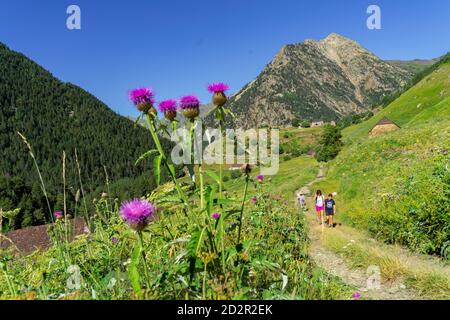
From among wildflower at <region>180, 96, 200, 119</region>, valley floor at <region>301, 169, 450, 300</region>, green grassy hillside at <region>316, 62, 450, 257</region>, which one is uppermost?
wildflower at <region>180, 96, 200, 119</region>

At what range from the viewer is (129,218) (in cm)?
318

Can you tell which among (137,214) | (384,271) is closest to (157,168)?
(137,214)

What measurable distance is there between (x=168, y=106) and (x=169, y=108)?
0.09 ft

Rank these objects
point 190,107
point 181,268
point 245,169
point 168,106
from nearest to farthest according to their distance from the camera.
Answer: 1. point 181,268
2. point 190,107
3. point 168,106
4. point 245,169

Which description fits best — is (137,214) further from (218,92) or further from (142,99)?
(218,92)

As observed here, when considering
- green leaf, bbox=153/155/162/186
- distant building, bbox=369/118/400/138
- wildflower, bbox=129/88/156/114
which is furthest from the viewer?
distant building, bbox=369/118/400/138

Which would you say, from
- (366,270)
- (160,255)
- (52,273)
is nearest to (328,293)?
(160,255)

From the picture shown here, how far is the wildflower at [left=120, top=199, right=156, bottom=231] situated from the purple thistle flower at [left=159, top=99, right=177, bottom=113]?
1188 millimetres

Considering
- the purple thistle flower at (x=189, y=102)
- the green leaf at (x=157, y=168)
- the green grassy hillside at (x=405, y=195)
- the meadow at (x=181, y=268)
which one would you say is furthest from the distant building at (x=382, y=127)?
the green leaf at (x=157, y=168)

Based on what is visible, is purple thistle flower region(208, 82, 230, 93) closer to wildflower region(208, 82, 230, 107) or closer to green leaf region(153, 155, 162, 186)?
wildflower region(208, 82, 230, 107)

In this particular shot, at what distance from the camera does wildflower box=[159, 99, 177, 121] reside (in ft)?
13.3

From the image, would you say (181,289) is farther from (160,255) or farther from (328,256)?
(328,256)

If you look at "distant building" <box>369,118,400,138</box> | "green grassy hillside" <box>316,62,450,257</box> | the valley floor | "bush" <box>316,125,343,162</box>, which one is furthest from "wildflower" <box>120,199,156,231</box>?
"distant building" <box>369,118,400,138</box>

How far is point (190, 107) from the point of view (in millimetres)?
3902
